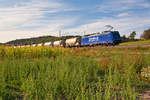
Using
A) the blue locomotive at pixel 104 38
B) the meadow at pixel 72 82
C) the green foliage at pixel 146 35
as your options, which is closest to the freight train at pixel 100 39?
the blue locomotive at pixel 104 38

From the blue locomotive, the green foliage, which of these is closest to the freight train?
the blue locomotive

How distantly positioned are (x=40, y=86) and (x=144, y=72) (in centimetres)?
290

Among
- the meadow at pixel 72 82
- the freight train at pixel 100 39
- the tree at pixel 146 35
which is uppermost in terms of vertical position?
the tree at pixel 146 35

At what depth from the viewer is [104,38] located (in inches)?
1117

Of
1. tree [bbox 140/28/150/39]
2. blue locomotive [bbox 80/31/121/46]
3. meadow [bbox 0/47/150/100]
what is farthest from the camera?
tree [bbox 140/28/150/39]

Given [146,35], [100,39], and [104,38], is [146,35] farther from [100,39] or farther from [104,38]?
[104,38]

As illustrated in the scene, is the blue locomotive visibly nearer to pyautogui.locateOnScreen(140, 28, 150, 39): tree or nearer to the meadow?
the meadow

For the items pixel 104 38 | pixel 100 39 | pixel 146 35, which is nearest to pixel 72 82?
pixel 104 38

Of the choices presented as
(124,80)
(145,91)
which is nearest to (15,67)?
(124,80)

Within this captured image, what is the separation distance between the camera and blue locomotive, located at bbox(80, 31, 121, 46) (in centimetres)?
2698

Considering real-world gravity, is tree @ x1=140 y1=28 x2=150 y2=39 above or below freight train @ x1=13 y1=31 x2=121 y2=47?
above

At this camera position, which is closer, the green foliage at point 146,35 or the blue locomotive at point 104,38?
the blue locomotive at point 104,38

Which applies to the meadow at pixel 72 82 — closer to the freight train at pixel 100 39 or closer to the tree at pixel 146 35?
the freight train at pixel 100 39

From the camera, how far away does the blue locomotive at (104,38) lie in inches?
1062
